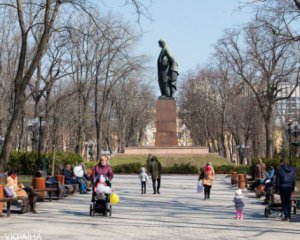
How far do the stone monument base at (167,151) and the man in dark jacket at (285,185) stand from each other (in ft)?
113

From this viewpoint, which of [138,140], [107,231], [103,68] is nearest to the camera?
[107,231]

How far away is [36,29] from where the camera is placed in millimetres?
37625

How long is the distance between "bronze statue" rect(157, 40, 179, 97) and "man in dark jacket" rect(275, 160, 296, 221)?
3195 centimetres

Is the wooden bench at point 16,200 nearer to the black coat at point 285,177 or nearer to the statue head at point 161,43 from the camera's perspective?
the black coat at point 285,177

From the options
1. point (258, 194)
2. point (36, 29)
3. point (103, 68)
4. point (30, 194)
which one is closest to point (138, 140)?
point (103, 68)

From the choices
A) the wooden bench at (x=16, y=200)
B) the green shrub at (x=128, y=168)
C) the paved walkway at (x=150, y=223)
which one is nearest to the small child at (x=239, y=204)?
the paved walkway at (x=150, y=223)

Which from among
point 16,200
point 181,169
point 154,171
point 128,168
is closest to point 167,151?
point 181,169

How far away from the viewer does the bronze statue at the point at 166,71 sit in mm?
44969

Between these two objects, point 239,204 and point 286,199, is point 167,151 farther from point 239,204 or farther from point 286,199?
point 286,199

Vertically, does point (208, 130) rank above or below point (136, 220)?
above

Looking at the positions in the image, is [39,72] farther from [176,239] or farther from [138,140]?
[138,140]

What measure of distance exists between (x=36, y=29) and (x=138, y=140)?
1836 inches

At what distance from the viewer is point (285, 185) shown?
13.1 metres

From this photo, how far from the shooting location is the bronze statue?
148 feet
